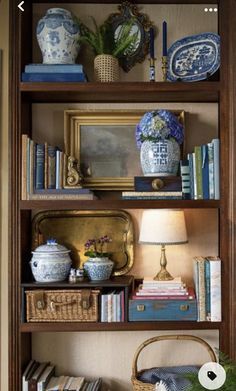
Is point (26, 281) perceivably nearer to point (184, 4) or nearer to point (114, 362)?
point (114, 362)

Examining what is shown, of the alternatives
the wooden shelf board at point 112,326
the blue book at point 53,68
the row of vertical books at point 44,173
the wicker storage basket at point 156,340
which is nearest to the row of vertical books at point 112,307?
the wooden shelf board at point 112,326

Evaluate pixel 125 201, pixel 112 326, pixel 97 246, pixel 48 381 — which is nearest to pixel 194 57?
pixel 125 201

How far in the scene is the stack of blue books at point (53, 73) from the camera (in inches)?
72.7

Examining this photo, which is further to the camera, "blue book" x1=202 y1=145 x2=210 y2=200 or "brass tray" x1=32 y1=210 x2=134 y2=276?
"brass tray" x1=32 y1=210 x2=134 y2=276

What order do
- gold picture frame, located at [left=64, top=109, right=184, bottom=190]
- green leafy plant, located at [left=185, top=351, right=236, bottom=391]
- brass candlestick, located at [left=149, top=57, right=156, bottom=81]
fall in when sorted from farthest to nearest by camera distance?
gold picture frame, located at [left=64, top=109, right=184, bottom=190], brass candlestick, located at [left=149, top=57, right=156, bottom=81], green leafy plant, located at [left=185, top=351, right=236, bottom=391]

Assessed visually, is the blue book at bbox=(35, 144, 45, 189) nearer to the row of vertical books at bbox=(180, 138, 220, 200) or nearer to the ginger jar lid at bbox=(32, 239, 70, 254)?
the ginger jar lid at bbox=(32, 239, 70, 254)

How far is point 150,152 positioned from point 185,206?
0.91 feet

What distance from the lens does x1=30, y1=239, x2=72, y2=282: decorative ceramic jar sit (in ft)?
6.07

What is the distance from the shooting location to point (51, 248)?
1879mm

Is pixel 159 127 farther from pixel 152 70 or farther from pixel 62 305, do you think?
pixel 62 305

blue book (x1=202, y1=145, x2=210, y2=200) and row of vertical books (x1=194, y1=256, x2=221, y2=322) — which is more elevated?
blue book (x1=202, y1=145, x2=210, y2=200)

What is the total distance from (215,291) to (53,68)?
113 centimetres

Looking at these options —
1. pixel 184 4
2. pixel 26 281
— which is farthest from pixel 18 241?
pixel 184 4

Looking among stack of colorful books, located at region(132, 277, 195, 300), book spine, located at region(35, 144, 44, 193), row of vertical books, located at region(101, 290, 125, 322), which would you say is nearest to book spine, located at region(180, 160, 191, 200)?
stack of colorful books, located at region(132, 277, 195, 300)
